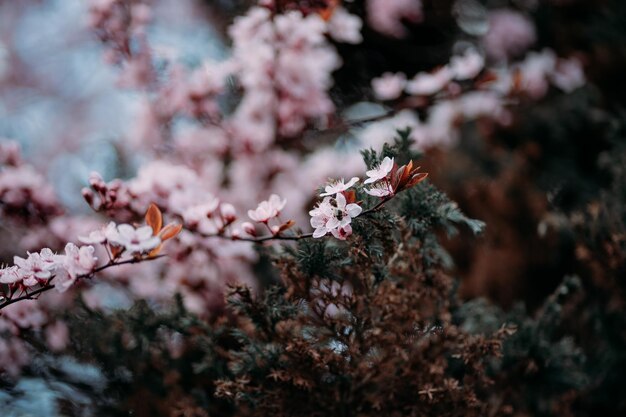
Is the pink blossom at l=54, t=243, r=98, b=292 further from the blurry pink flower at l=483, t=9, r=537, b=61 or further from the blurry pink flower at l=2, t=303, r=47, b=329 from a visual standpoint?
the blurry pink flower at l=483, t=9, r=537, b=61

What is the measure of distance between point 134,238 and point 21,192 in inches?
32.0

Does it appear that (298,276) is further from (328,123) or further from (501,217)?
(501,217)

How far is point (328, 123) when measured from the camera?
2.03 meters

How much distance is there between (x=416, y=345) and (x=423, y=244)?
0.65ft

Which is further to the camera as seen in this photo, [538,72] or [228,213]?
[538,72]

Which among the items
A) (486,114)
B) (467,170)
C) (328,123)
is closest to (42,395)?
(328,123)

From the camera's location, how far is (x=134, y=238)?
85 centimetres

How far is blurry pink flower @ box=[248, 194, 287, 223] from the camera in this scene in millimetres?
936

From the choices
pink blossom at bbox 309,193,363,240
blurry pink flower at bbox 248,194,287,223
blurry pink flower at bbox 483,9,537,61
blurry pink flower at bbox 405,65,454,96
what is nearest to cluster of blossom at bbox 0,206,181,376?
blurry pink flower at bbox 248,194,287,223

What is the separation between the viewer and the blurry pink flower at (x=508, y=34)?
3730 millimetres

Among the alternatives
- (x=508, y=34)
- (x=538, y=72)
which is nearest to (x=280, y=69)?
(x=538, y=72)

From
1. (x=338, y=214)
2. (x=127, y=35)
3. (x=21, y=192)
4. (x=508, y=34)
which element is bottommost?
(x=338, y=214)

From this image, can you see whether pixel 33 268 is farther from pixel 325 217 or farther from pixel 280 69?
pixel 280 69

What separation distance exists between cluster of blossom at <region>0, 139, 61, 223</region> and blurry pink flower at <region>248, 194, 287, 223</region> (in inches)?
33.8
